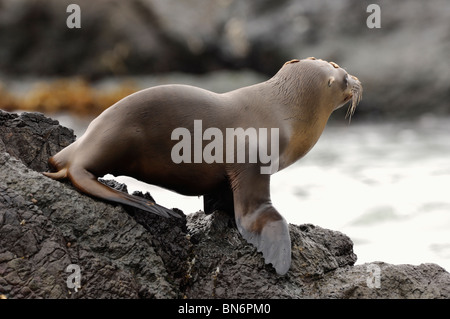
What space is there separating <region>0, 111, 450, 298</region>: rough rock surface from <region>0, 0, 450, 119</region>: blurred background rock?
7.51 meters

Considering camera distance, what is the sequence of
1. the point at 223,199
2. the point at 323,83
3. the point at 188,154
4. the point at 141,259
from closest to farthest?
the point at 141,259, the point at 188,154, the point at 223,199, the point at 323,83

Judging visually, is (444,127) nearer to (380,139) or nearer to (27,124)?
(380,139)

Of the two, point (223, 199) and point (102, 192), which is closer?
point (102, 192)

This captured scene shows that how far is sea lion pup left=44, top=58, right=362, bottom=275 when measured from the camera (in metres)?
2.63

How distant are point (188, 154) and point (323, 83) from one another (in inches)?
30.7

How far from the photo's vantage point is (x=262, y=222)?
266 cm

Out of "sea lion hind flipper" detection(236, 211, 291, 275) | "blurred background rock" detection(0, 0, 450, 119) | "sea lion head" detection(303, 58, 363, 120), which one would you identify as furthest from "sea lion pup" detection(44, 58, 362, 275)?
"blurred background rock" detection(0, 0, 450, 119)

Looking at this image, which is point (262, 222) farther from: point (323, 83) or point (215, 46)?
point (215, 46)

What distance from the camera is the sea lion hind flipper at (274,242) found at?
257 cm

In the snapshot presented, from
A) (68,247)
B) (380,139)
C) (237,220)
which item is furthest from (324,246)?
(380,139)

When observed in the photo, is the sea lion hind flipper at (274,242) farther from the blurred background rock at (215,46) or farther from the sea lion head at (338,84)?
the blurred background rock at (215,46)

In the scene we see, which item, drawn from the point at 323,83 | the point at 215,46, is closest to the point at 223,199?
the point at 323,83

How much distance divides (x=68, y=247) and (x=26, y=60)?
9558 mm

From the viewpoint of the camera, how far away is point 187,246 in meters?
2.64
